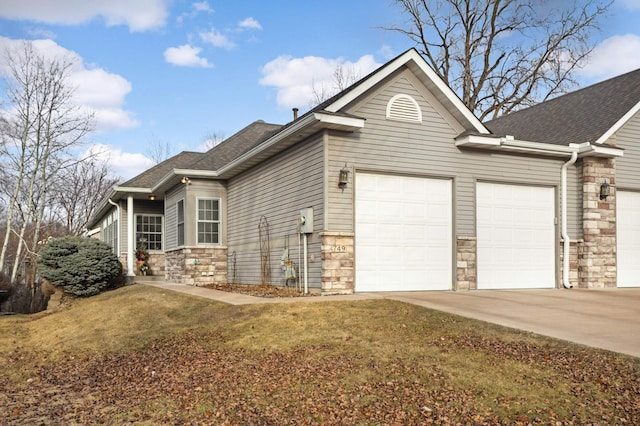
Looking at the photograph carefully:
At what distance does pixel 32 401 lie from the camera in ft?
20.0

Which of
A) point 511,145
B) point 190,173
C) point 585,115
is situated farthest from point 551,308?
point 190,173

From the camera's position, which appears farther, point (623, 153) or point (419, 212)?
point (623, 153)

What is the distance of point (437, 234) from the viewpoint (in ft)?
41.6

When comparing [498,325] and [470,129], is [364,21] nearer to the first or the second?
[470,129]

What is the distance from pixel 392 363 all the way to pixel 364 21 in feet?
81.0

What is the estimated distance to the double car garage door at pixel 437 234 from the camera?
11953mm

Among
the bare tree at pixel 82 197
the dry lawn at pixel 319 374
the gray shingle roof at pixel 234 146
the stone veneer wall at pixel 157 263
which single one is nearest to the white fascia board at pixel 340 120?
the dry lawn at pixel 319 374

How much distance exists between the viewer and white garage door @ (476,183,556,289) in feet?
43.4

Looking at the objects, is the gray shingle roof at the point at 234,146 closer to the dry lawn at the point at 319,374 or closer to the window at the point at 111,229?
the window at the point at 111,229

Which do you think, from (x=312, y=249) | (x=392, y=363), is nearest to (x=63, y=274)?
(x=312, y=249)

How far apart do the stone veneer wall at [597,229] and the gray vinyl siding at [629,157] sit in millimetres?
368

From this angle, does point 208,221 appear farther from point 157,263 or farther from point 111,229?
point 111,229

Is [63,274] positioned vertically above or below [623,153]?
below

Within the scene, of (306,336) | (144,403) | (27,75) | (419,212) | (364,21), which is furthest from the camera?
(364,21)
